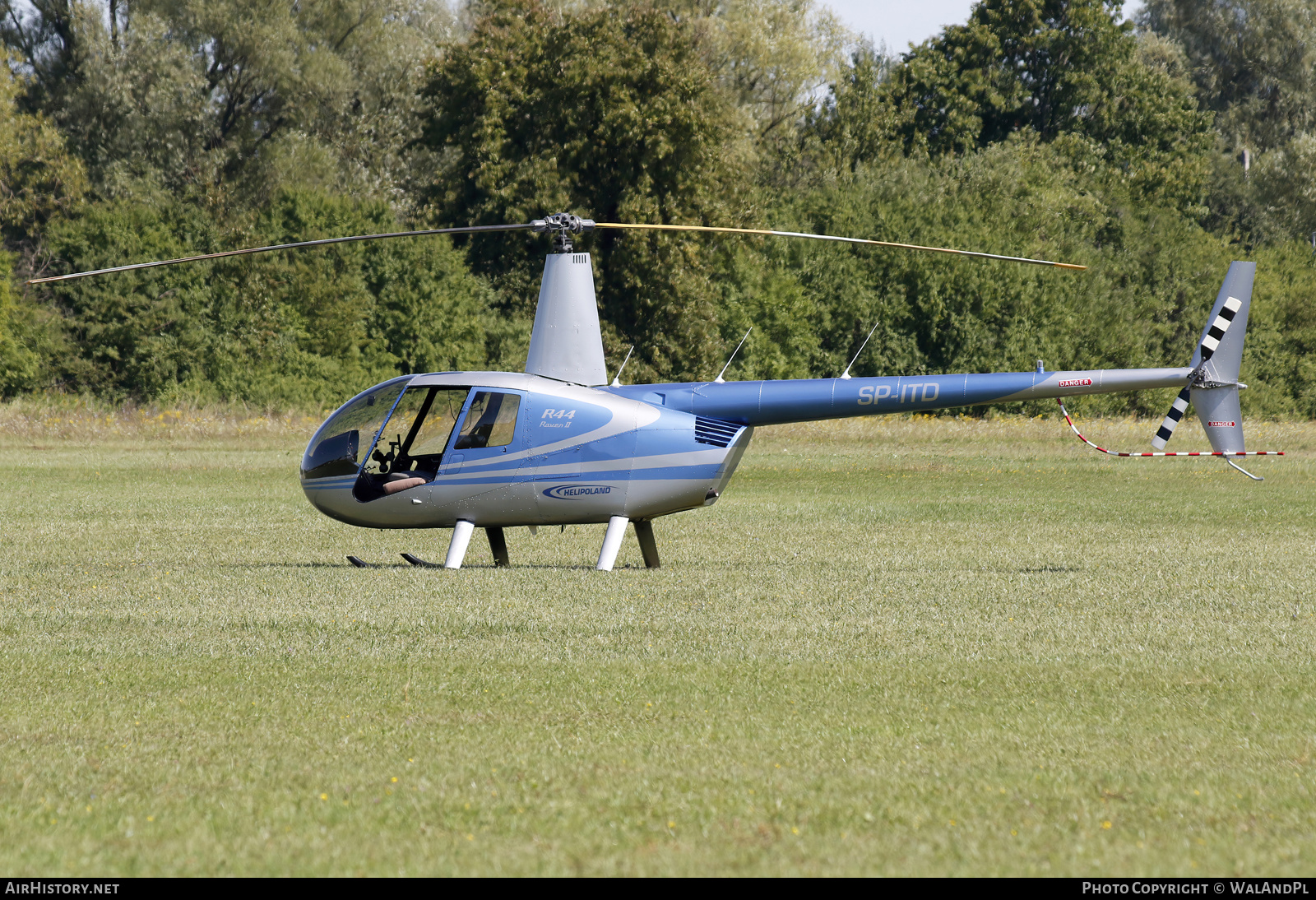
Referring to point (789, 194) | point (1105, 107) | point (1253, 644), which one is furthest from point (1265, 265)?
point (1253, 644)

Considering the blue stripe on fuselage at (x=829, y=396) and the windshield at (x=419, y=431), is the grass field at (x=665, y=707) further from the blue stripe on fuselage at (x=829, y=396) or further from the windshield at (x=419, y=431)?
the blue stripe on fuselage at (x=829, y=396)

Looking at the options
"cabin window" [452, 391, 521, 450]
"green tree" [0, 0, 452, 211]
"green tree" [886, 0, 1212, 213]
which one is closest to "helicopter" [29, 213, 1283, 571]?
"cabin window" [452, 391, 521, 450]

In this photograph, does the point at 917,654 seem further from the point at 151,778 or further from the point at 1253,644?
the point at 151,778

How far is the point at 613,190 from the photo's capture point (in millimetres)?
44656

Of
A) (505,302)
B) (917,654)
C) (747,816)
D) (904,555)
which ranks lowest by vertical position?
(505,302)

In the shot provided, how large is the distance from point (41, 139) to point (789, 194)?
25.8 meters

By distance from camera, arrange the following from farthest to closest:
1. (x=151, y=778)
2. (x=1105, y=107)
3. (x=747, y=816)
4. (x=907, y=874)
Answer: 1. (x=1105, y=107)
2. (x=151, y=778)
3. (x=747, y=816)
4. (x=907, y=874)

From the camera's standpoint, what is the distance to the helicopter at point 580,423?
1290 centimetres

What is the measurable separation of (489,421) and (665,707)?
5.91 m

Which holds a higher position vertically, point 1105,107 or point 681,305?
point 1105,107

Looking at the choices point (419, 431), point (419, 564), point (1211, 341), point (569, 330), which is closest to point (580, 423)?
point (569, 330)

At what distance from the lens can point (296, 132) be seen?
4784 centimetres

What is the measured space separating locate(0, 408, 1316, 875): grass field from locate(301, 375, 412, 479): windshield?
1115 mm

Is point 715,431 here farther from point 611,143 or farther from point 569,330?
point 611,143
